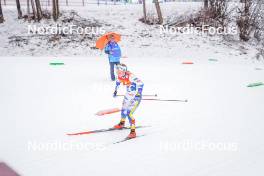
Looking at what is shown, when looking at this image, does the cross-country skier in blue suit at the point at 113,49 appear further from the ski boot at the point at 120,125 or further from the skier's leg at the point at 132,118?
the skier's leg at the point at 132,118

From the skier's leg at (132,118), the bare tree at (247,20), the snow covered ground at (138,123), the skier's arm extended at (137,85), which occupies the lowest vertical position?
the snow covered ground at (138,123)

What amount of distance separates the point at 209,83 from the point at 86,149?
23.7 ft

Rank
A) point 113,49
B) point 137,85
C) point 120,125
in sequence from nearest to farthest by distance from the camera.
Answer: point 137,85 < point 120,125 < point 113,49

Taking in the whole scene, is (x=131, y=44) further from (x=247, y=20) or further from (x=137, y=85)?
(x=137, y=85)

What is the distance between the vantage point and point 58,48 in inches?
789

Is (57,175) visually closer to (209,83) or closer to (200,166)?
(200,166)

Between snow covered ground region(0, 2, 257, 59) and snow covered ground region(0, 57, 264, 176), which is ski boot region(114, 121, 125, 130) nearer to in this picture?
snow covered ground region(0, 57, 264, 176)

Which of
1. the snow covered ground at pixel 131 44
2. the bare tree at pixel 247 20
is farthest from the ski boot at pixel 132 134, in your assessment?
the bare tree at pixel 247 20

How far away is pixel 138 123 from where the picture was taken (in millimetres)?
7383

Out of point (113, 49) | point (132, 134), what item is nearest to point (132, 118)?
point (132, 134)

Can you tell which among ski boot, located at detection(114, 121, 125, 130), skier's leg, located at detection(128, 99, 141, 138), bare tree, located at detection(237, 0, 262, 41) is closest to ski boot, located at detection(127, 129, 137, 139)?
skier's leg, located at detection(128, 99, 141, 138)

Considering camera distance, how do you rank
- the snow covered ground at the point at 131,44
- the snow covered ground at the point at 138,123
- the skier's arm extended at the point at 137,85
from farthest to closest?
1. the snow covered ground at the point at 131,44
2. the skier's arm extended at the point at 137,85
3. the snow covered ground at the point at 138,123

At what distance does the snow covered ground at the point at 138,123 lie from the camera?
528 centimetres

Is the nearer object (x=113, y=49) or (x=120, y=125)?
(x=120, y=125)
